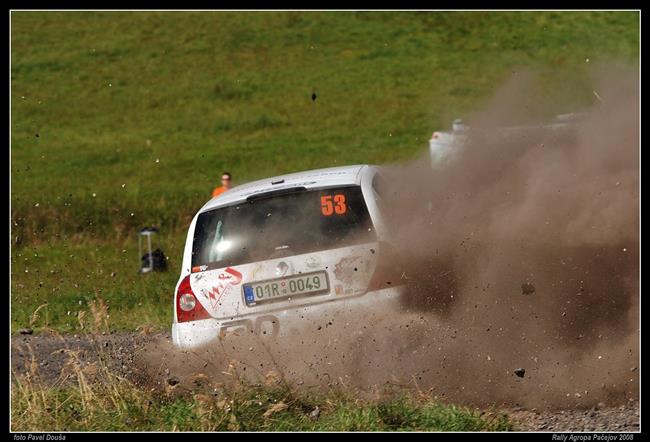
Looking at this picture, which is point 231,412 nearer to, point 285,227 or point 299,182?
point 285,227

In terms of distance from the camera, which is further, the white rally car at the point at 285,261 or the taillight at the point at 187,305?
the taillight at the point at 187,305

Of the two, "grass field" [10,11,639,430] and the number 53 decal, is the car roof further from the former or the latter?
"grass field" [10,11,639,430]

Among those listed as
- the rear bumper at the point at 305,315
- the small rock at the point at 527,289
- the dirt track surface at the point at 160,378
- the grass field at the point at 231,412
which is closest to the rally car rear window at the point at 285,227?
the rear bumper at the point at 305,315

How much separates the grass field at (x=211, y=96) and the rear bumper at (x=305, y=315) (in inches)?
355

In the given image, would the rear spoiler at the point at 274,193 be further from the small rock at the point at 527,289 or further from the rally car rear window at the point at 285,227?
the small rock at the point at 527,289

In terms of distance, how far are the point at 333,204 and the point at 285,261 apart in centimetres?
61

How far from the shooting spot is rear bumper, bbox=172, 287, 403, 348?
24.7ft

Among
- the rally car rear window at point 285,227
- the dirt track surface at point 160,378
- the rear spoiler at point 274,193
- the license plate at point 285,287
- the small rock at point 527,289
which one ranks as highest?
the rear spoiler at point 274,193

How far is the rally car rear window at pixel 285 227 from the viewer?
7766mm

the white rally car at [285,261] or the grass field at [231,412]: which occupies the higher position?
the white rally car at [285,261]

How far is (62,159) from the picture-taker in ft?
120

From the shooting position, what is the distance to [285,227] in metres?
7.92

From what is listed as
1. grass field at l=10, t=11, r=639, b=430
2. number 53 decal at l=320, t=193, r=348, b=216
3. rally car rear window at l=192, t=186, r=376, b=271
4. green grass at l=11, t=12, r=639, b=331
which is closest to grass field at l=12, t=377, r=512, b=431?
rally car rear window at l=192, t=186, r=376, b=271

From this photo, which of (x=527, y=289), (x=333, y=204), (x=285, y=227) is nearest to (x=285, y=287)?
(x=285, y=227)
